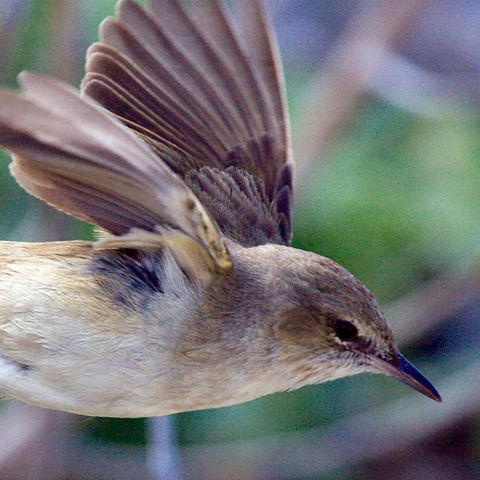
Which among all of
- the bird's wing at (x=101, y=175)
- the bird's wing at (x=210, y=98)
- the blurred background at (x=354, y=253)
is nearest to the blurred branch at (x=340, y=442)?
the blurred background at (x=354, y=253)

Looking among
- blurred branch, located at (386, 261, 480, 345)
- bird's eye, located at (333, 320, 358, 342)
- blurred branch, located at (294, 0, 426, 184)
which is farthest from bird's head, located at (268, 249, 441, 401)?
blurred branch, located at (294, 0, 426, 184)

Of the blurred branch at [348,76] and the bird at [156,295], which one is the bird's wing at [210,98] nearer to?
the bird at [156,295]

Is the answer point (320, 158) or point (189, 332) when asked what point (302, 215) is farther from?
point (189, 332)

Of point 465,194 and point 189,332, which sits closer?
point 189,332

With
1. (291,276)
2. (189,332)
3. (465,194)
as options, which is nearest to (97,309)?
(189,332)

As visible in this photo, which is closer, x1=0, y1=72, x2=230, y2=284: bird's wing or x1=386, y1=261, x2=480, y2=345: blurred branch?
x1=0, y1=72, x2=230, y2=284: bird's wing

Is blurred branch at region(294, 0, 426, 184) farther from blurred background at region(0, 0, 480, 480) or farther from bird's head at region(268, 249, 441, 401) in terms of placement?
bird's head at region(268, 249, 441, 401)
